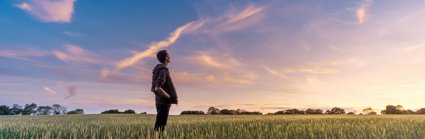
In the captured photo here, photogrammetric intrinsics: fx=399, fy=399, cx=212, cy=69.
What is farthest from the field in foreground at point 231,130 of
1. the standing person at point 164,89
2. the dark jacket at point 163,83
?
the dark jacket at point 163,83

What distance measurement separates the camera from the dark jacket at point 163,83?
25.0ft

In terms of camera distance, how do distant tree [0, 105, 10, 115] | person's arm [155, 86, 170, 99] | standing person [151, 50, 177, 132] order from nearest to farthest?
person's arm [155, 86, 170, 99]
standing person [151, 50, 177, 132]
distant tree [0, 105, 10, 115]

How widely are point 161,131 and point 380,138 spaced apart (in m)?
4.02

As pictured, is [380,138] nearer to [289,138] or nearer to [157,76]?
[289,138]

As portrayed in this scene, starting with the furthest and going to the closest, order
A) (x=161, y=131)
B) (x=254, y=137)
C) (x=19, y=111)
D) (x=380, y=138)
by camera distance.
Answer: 1. (x=19, y=111)
2. (x=161, y=131)
3. (x=254, y=137)
4. (x=380, y=138)

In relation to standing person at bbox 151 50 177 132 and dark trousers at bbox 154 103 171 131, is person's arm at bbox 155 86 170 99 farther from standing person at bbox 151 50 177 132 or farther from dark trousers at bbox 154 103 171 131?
dark trousers at bbox 154 103 171 131

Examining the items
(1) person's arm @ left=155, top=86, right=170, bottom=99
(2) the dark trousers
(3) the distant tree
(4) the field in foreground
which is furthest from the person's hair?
(3) the distant tree

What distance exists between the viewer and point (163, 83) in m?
7.62

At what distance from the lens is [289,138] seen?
23.0 feet

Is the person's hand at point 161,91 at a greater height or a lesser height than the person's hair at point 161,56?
lesser

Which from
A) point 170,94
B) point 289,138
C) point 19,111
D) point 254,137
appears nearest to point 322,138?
point 289,138

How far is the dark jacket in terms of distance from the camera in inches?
300

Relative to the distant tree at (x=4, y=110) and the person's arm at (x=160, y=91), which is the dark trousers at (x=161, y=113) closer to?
the person's arm at (x=160, y=91)

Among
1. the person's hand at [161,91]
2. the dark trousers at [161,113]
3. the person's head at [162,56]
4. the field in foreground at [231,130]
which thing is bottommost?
the field in foreground at [231,130]
